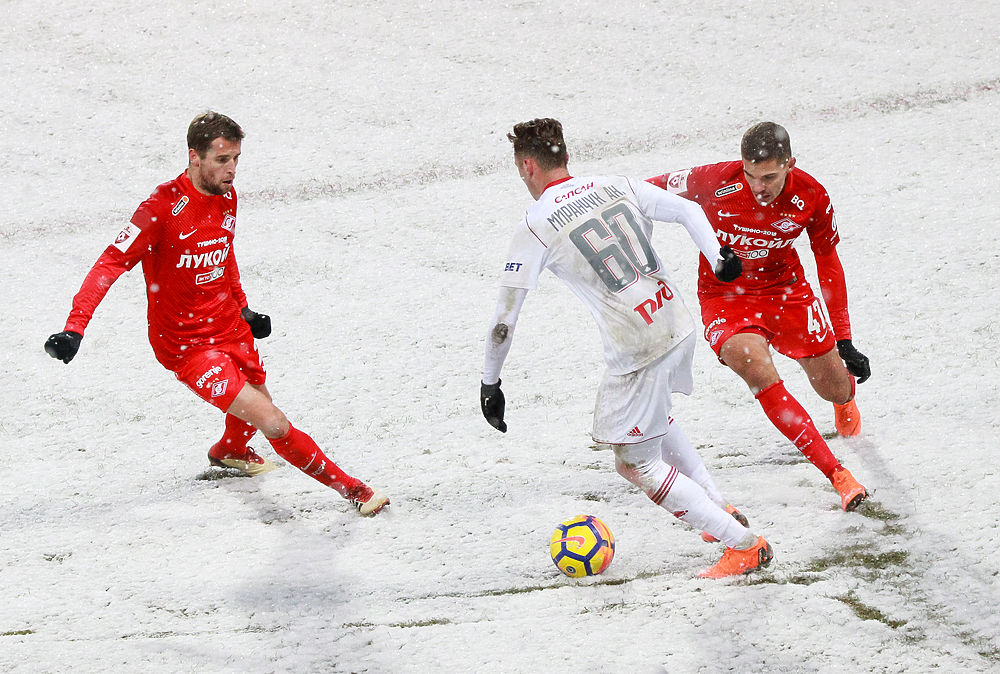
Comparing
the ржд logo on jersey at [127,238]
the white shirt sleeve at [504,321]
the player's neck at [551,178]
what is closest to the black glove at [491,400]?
the white shirt sleeve at [504,321]

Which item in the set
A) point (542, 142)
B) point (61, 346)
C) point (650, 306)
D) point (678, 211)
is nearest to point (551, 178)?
point (542, 142)

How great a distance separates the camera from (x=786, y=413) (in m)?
5.07

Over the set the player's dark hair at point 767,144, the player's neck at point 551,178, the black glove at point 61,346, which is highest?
the player's dark hair at point 767,144

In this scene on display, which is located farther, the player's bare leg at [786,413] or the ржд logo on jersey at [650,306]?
the player's bare leg at [786,413]

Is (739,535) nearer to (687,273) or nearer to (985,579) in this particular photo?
(985,579)

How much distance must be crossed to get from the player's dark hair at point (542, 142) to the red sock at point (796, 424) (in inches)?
67.4

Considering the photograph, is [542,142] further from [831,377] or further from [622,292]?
[831,377]

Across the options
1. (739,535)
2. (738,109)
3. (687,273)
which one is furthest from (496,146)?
(739,535)

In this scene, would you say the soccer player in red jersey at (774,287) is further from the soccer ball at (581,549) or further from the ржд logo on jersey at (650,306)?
the soccer ball at (581,549)

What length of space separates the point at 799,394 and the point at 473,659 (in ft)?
10.7

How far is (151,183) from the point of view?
36.3 ft

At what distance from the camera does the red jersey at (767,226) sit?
536 centimetres

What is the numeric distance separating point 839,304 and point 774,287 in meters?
0.37

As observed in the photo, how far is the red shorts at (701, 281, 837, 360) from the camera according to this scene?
5.43 meters
